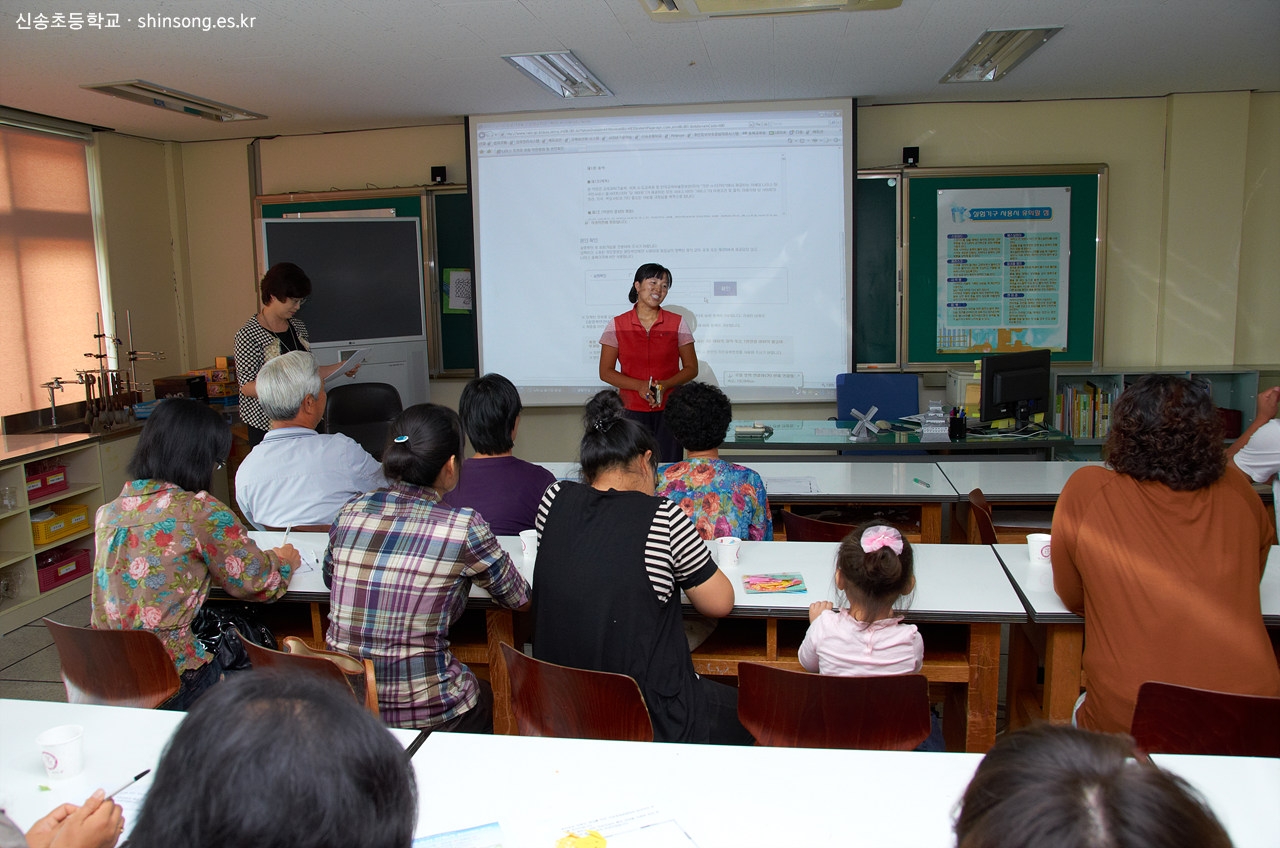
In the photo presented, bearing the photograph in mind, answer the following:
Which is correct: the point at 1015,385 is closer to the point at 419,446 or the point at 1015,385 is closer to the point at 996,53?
the point at 996,53

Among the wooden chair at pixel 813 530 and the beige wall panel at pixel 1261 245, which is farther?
the beige wall panel at pixel 1261 245

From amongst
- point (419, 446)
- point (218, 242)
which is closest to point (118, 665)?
point (419, 446)

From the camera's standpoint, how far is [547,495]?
6.84 feet

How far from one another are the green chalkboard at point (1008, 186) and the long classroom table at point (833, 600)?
129 inches

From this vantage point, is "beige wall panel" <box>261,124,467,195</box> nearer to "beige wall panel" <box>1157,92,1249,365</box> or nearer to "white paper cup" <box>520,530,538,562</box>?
"white paper cup" <box>520,530,538,562</box>

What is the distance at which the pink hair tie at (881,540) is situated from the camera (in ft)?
6.25

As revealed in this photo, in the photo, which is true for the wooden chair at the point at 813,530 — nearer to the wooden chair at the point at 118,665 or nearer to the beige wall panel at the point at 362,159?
the wooden chair at the point at 118,665

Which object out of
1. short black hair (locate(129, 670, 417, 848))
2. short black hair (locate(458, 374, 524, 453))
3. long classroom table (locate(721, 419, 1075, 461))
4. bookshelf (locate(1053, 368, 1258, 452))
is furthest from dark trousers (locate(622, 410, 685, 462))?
short black hair (locate(129, 670, 417, 848))

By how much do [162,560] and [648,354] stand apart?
3.14m

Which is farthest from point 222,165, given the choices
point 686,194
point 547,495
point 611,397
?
point 547,495

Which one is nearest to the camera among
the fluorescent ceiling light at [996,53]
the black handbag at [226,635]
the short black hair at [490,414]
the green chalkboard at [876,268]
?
the black handbag at [226,635]

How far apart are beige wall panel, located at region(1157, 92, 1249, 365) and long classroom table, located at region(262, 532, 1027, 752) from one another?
3.87 metres

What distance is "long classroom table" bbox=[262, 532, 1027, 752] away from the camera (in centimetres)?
220

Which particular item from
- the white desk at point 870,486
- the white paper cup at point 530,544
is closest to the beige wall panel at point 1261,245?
the white desk at point 870,486
